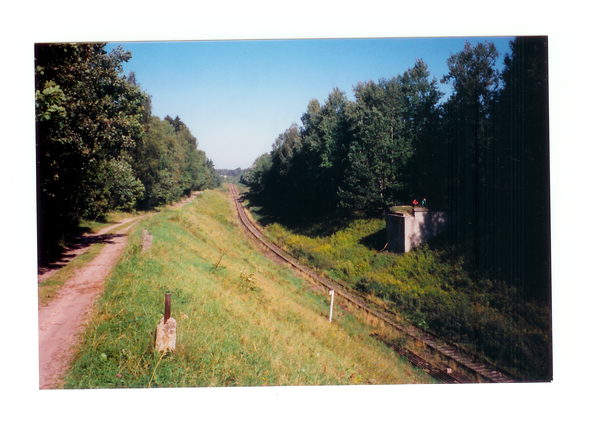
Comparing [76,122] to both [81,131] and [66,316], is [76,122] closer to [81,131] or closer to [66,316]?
[81,131]

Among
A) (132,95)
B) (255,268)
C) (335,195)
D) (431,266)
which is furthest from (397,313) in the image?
(132,95)

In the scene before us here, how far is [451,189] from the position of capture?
377 inches

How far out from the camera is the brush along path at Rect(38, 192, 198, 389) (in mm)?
5664

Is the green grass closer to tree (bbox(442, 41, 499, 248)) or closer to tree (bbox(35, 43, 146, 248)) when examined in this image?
tree (bbox(35, 43, 146, 248))

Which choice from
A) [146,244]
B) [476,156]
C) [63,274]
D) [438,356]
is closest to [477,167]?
[476,156]

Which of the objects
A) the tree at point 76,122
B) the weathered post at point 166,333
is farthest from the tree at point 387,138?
the weathered post at point 166,333

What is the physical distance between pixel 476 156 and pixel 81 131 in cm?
1098

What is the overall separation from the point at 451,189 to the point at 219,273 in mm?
8320

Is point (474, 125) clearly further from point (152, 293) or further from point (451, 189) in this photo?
point (152, 293)

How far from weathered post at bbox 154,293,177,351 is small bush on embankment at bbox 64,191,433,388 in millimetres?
147

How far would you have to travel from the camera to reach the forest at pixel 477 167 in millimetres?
7441

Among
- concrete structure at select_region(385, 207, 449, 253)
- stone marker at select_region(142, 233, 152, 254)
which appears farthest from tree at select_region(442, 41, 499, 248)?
stone marker at select_region(142, 233, 152, 254)

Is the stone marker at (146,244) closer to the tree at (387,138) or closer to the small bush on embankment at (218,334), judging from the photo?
the small bush on embankment at (218,334)

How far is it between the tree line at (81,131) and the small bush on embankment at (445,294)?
389 inches
